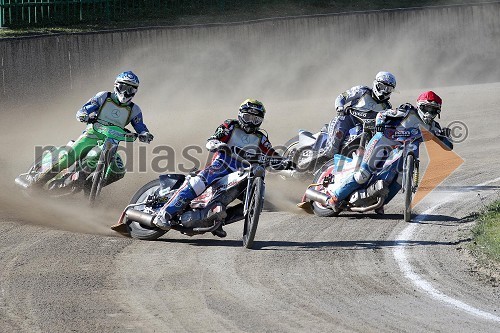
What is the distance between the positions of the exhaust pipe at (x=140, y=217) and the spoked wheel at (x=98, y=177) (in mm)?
2061

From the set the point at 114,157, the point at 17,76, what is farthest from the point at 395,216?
the point at 17,76

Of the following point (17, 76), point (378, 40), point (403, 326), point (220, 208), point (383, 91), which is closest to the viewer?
point (403, 326)

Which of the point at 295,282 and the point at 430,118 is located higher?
the point at 430,118

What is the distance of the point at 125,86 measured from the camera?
Answer: 16156 mm

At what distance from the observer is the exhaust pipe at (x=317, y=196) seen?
15188mm

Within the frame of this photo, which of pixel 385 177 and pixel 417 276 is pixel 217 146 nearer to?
pixel 385 177

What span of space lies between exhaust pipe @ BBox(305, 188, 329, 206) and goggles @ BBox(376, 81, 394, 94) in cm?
266

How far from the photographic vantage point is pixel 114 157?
51.7 feet

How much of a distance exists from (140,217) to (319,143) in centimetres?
572

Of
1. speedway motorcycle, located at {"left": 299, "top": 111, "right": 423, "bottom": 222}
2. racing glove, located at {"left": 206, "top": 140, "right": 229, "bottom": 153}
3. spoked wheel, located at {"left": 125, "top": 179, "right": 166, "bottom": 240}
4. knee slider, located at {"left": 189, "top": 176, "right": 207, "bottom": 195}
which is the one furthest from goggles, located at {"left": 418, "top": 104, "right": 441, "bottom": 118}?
spoked wheel, located at {"left": 125, "top": 179, "right": 166, "bottom": 240}

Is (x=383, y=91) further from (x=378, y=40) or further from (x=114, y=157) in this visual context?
(x=378, y=40)

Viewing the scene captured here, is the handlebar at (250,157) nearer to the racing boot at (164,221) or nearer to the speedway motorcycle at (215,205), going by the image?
the speedway motorcycle at (215,205)

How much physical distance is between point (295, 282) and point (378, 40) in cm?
2429

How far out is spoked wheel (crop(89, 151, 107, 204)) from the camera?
50.6 feet
